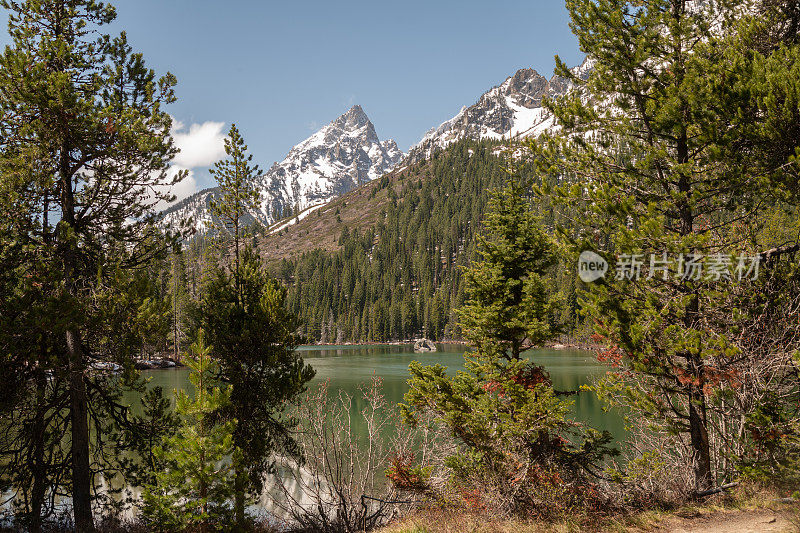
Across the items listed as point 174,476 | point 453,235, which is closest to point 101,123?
point 174,476

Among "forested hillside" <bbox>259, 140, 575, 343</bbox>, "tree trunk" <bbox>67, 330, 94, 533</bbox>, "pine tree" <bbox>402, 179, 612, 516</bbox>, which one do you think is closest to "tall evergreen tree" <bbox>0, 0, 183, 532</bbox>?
"tree trunk" <bbox>67, 330, 94, 533</bbox>

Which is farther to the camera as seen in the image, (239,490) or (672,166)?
(239,490)

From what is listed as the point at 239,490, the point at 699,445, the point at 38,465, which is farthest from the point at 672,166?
the point at 38,465

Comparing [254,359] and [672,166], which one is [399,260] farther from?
[672,166]

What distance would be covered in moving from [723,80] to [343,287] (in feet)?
410

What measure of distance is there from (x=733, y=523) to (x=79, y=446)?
39.4 feet

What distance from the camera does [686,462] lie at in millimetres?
8883

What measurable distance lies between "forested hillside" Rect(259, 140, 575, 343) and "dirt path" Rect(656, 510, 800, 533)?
79046mm

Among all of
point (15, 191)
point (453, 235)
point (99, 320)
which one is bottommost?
point (99, 320)

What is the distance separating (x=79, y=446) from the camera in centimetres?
893

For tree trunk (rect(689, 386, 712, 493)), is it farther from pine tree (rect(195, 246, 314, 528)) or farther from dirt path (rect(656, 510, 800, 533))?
pine tree (rect(195, 246, 314, 528))

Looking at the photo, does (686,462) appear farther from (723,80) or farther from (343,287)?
(343,287)

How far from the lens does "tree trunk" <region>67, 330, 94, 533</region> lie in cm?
871

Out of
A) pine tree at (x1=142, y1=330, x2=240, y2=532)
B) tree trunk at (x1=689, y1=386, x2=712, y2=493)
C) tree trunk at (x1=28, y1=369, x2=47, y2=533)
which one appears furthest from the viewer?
tree trunk at (x1=28, y1=369, x2=47, y2=533)
